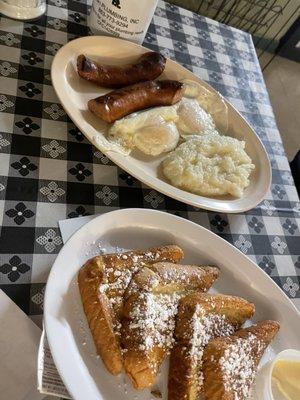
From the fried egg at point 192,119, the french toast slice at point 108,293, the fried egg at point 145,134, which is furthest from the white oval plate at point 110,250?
the fried egg at point 192,119

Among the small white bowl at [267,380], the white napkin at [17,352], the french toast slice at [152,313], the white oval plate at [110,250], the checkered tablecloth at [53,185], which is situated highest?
the small white bowl at [267,380]

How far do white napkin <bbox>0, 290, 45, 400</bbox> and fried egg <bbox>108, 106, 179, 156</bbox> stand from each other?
47 centimetres

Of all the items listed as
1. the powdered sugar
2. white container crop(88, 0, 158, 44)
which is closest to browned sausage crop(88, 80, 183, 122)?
white container crop(88, 0, 158, 44)

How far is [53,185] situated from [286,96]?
10.2ft

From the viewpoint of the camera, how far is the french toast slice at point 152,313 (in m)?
0.64

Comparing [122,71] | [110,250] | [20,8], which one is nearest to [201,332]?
[110,250]

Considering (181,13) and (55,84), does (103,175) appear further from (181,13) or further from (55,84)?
(181,13)

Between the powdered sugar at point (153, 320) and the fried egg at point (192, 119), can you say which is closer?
the powdered sugar at point (153, 320)

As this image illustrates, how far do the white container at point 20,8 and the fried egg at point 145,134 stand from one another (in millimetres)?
487

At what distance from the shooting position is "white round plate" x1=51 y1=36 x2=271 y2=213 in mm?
916

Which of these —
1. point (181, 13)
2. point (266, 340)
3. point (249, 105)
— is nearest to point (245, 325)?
point (266, 340)

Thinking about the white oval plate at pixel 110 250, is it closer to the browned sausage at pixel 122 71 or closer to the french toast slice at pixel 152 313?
the french toast slice at pixel 152 313

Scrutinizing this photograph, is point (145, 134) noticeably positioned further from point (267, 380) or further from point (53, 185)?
point (267, 380)

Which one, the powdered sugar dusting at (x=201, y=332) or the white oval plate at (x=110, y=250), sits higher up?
the powdered sugar dusting at (x=201, y=332)
